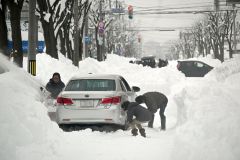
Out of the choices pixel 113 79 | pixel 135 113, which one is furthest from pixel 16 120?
pixel 113 79

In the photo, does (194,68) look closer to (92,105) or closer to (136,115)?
(92,105)

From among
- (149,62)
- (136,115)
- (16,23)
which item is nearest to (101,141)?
(136,115)

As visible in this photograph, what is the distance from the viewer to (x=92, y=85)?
12.3m

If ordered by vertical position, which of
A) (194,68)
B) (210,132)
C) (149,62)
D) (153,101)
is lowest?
(149,62)

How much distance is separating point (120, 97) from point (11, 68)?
4.91 meters

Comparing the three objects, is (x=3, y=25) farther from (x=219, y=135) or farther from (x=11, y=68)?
(x=219, y=135)

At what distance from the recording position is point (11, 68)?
736 cm

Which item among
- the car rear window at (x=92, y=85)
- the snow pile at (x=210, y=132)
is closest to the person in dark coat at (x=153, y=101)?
the car rear window at (x=92, y=85)

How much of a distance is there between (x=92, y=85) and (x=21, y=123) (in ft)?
20.1

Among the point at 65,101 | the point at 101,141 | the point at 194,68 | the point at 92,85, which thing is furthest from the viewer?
the point at 194,68

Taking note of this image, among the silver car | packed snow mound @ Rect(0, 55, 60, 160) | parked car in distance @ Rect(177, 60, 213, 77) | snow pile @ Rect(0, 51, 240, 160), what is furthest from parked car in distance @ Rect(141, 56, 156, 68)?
packed snow mound @ Rect(0, 55, 60, 160)

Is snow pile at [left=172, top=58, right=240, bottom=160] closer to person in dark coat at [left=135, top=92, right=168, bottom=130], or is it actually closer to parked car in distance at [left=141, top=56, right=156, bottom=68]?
person in dark coat at [left=135, top=92, right=168, bottom=130]

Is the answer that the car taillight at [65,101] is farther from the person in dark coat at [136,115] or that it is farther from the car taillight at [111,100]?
the person in dark coat at [136,115]

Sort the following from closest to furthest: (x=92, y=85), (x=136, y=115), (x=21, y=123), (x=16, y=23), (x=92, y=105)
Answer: (x=21, y=123)
(x=136, y=115)
(x=92, y=105)
(x=92, y=85)
(x=16, y=23)
